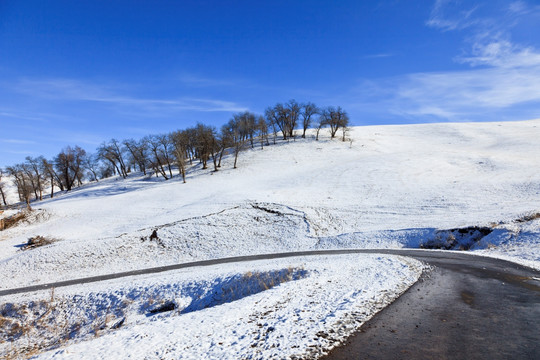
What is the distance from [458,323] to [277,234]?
20.2 meters

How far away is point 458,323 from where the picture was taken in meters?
5.80

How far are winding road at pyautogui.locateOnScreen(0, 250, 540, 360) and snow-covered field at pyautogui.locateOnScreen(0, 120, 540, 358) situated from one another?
0.56 m

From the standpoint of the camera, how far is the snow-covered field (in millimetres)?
6121

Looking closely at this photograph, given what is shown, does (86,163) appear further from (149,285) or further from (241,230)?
(149,285)

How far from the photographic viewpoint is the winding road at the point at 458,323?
4.69 meters

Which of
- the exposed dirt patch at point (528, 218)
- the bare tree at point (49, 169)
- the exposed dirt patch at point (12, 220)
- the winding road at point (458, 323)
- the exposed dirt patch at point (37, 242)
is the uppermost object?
the bare tree at point (49, 169)

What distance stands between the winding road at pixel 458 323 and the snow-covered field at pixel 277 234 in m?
0.56

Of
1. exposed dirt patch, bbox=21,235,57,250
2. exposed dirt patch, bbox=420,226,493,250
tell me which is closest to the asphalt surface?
exposed dirt patch, bbox=420,226,493,250

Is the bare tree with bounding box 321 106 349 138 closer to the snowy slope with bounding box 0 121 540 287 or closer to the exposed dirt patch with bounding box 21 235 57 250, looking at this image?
the snowy slope with bounding box 0 121 540 287

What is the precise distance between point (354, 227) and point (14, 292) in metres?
26.1

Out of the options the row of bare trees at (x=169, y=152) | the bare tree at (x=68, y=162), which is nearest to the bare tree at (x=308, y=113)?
the row of bare trees at (x=169, y=152)

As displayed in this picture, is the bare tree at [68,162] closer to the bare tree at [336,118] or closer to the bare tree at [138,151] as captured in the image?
the bare tree at [138,151]

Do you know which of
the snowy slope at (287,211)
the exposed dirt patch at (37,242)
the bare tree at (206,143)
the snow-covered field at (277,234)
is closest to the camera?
the snow-covered field at (277,234)

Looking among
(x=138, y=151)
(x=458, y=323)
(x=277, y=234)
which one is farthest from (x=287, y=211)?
(x=138, y=151)
